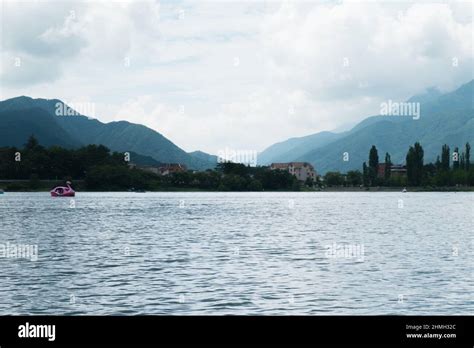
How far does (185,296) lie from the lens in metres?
33.4

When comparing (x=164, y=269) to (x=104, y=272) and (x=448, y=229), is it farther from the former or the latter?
(x=448, y=229)

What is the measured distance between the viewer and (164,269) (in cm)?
4475
